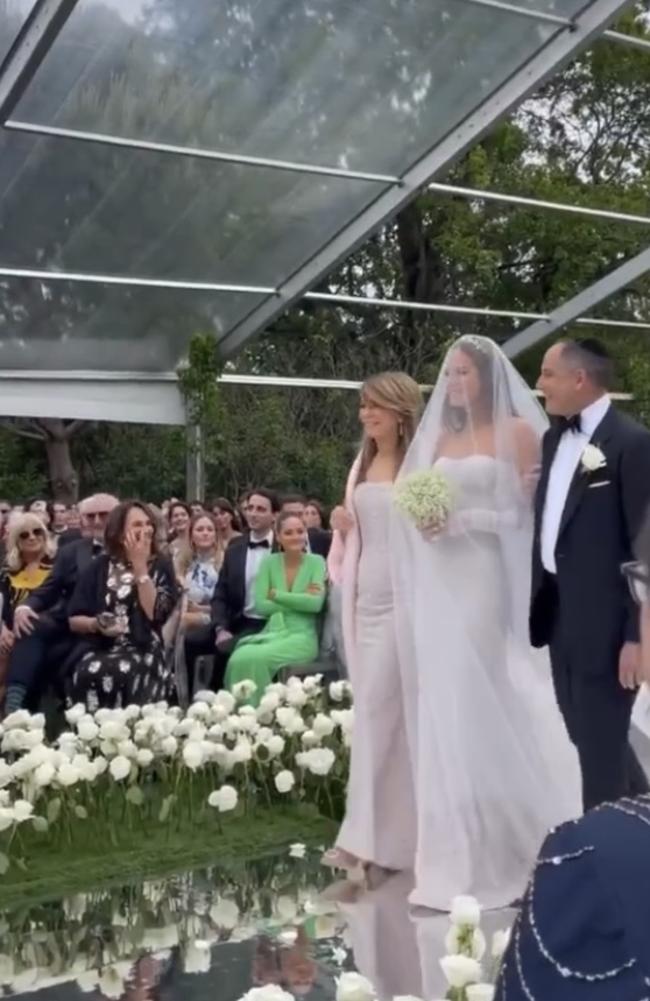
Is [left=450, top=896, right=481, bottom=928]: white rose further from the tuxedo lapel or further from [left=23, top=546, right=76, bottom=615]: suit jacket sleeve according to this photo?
[left=23, top=546, right=76, bottom=615]: suit jacket sleeve

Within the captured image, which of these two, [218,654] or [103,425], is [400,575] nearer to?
[218,654]

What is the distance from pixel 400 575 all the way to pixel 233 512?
5.74m

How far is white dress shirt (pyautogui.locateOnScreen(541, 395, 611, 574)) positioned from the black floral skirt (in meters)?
3.34

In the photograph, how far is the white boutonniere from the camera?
15.7 ft

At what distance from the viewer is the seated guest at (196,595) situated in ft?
29.1

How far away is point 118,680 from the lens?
7777 millimetres

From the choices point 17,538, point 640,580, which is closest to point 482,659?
point 640,580

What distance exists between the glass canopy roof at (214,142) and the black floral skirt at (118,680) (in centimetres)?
389

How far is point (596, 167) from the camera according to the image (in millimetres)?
25734

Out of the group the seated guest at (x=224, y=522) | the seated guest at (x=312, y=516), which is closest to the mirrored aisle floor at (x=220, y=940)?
the seated guest at (x=312, y=516)

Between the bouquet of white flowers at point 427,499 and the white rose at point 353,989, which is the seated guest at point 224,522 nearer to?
the bouquet of white flowers at point 427,499

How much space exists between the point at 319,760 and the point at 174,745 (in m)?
0.62

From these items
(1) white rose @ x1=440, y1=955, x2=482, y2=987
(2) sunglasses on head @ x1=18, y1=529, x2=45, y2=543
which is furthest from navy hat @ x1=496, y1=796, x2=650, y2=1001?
(2) sunglasses on head @ x1=18, y1=529, x2=45, y2=543

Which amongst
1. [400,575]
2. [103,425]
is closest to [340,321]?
[103,425]
